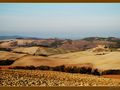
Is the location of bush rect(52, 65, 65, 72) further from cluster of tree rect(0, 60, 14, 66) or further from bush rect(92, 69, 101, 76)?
cluster of tree rect(0, 60, 14, 66)

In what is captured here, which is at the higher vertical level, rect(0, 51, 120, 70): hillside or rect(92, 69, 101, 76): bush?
rect(0, 51, 120, 70): hillside

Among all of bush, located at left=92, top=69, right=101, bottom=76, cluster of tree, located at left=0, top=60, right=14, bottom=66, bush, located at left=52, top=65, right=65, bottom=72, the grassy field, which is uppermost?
cluster of tree, located at left=0, top=60, right=14, bottom=66

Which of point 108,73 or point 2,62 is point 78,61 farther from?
point 2,62

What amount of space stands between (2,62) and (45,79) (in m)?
0.73

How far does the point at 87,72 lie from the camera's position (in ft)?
18.6

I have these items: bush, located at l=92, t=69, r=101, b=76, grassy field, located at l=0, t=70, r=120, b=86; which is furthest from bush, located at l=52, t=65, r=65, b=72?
bush, located at l=92, t=69, r=101, b=76

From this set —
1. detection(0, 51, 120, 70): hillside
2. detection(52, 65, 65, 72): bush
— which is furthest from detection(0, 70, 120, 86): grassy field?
detection(0, 51, 120, 70): hillside

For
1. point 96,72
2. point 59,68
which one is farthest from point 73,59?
point 96,72

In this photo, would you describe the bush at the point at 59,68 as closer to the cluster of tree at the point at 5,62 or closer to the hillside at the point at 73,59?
the hillside at the point at 73,59

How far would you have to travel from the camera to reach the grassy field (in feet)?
18.5

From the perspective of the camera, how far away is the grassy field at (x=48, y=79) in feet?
18.5

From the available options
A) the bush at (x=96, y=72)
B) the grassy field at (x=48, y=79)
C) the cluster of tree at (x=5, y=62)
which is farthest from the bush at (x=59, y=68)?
the cluster of tree at (x=5, y=62)

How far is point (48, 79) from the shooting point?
18.6 ft

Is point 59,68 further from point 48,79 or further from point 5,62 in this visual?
point 5,62
